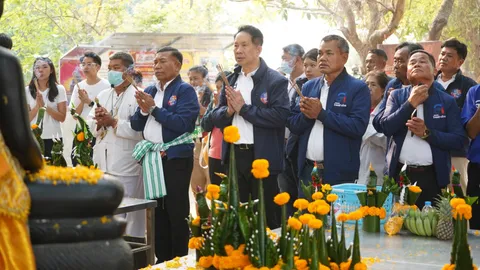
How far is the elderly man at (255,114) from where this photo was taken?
5.69 meters

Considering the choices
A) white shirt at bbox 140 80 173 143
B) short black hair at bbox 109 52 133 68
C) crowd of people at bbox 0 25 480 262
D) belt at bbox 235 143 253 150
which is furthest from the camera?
short black hair at bbox 109 52 133 68

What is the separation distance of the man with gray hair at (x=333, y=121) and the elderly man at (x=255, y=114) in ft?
0.57

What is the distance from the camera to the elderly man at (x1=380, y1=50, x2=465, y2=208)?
5.26 m

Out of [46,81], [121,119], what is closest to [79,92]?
[46,81]

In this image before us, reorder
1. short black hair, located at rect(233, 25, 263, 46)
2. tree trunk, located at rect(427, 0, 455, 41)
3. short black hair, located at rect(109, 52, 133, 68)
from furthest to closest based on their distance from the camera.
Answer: tree trunk, located at rect(427, 0, 455, 41) → short black hair, located at rect(109, 52, 133, 68) → short black hair, located at rect(233, 25, 263, 46)

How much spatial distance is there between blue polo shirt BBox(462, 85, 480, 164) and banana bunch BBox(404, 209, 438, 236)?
143 cm

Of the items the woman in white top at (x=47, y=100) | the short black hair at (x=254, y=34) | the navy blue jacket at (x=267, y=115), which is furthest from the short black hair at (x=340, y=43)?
the woman in white top at (x=47, y=100)

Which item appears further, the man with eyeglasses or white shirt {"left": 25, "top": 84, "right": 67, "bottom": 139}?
white shirt {"left": 25, "top": 84, "right": 67, "bottom": 139}

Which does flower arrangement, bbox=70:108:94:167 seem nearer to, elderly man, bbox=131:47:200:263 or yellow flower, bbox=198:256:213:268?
elderly man, bbox=131:47:200:263

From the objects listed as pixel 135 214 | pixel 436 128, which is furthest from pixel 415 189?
pixel 135 214

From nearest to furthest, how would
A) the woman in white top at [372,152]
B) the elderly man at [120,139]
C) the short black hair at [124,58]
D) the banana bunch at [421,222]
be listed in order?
the banana bunch at [421,222] < the woman in white top at [372,152] < the elderly man at [120,139] < the short black hair at [124,58]

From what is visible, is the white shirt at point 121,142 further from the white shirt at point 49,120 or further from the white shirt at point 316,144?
the white shirt at point 316,144

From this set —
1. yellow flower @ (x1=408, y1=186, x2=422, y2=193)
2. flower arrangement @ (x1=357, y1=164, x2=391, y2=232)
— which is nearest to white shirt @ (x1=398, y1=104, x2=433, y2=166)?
yellow flower @ (x1=408, y1=186, x2=422, y2=193)

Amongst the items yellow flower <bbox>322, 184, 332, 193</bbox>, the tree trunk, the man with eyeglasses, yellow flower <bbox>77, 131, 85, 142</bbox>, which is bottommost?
yellow flower <bbox>322, 184, 332, 193</bbox>
